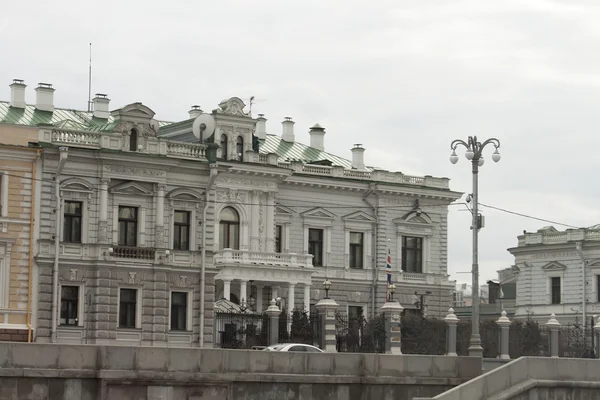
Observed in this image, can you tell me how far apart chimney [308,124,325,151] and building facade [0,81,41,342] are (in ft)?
84.3

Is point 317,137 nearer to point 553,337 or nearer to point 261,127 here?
point 261,127

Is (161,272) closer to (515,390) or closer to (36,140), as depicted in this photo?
(36,140)

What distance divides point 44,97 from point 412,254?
22493mm

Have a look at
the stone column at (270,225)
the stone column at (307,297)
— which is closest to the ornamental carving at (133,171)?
the stone column at (270,225)

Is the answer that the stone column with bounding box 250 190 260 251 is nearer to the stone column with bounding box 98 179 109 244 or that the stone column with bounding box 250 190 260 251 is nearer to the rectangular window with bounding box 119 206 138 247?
the rectangular window with bounding box 119 206 138 247

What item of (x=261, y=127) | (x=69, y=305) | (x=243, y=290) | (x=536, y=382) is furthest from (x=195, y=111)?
(x=536, y=382)

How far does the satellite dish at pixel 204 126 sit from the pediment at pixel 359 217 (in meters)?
12.2

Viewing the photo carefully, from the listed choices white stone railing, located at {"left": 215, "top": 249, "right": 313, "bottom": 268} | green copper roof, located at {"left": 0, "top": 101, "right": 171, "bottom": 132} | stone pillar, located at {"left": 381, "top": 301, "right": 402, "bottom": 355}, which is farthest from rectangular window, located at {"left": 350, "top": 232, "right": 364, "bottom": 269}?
stone pillar, located at {"left": 381, "top": 301, "right": 402, "bottom": 355}

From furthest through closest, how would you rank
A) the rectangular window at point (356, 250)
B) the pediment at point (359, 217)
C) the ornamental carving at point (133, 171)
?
1. the rectangular window at point (356, 250)
2. the pediment at point (359, 217)
3. the ornamental carving at point (133, 171)

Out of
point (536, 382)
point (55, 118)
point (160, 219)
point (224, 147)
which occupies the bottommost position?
point (536, 382)

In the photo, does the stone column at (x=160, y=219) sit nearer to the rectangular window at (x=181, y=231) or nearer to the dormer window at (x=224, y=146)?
the rectangular window at (x=181, y=231)

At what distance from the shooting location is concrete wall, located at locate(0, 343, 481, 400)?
32.1m

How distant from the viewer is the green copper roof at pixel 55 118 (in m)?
62.3

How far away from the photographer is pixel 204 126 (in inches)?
2532
